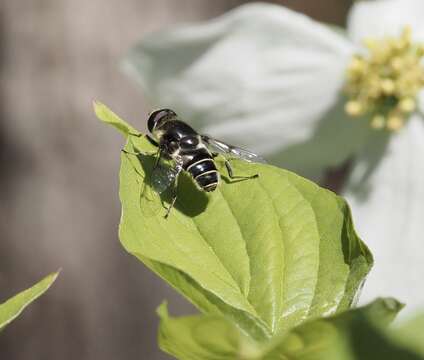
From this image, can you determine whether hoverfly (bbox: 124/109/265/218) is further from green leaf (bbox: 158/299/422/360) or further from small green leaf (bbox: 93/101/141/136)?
green leaf (bbox: 158/299/422/360)

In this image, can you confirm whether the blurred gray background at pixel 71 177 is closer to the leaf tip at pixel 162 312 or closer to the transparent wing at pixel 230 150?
the transparent wing at pixel 230 150

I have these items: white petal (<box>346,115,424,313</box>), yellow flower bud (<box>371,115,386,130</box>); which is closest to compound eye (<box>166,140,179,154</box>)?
white petal (<box>346,115,424,313</box>)

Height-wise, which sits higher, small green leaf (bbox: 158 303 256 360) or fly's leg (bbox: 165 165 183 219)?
small green leaf (bbox: 158 303 256 360)

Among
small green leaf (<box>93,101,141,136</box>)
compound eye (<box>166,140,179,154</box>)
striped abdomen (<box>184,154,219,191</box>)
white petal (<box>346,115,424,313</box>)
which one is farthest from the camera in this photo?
white petal (<box>346,115,424,313</box>)

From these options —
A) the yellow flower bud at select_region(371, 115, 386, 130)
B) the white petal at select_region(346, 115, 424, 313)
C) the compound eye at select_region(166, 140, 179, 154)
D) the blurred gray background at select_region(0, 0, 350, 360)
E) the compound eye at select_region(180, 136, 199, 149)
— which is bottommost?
the blurred gray background at select_region(0, 0, 350, 360)

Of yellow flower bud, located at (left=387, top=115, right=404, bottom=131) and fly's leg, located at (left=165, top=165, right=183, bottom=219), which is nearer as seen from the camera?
fly's leg, located at (left=165, top=165, right=183, bottom=219)

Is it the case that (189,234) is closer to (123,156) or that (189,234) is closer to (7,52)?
(123,156)

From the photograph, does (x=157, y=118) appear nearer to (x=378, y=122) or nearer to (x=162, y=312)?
(x=378, y=122)
